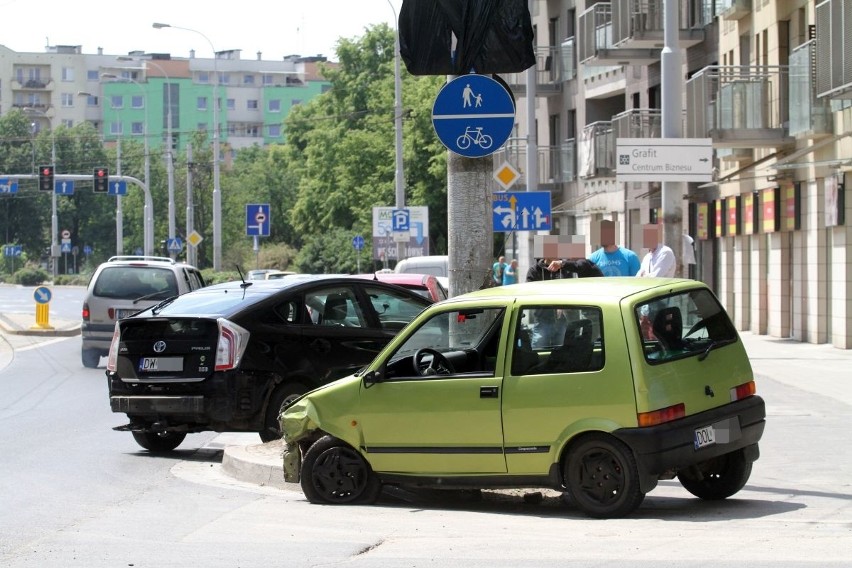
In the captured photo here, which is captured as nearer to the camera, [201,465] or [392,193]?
[201,465]

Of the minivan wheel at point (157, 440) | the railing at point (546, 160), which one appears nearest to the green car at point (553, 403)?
the minivan wheel at point (157, 440)

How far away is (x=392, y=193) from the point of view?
71688 mm

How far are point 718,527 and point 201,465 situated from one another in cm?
575

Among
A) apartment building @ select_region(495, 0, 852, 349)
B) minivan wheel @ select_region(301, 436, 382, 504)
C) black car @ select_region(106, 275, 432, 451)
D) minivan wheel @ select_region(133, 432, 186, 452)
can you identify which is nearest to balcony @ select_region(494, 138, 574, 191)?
apartment building @ select_region(495, 0, 852, 349)

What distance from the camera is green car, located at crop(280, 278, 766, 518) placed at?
9195 millimetres

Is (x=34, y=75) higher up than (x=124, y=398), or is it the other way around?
(x=34, y=75)

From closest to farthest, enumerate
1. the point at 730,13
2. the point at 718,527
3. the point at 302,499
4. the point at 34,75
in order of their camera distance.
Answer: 1. the point at 718,527
2. the point at 302,499
3. the point at 730,13
4. the point at 34,75

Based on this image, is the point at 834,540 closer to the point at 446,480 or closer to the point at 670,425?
the point at 670,425

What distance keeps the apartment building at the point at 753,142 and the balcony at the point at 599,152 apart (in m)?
0.04

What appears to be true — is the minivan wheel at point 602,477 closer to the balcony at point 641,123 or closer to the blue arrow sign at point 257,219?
the balcony at point 641,123

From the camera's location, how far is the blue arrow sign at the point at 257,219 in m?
47.2

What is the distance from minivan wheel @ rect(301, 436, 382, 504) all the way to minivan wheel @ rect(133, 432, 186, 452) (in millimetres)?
3930

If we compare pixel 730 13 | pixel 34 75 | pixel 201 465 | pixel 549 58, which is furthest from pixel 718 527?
pixel 34 75

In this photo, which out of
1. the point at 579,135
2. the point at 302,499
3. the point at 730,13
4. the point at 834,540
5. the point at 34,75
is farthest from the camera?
the point at 34,75
